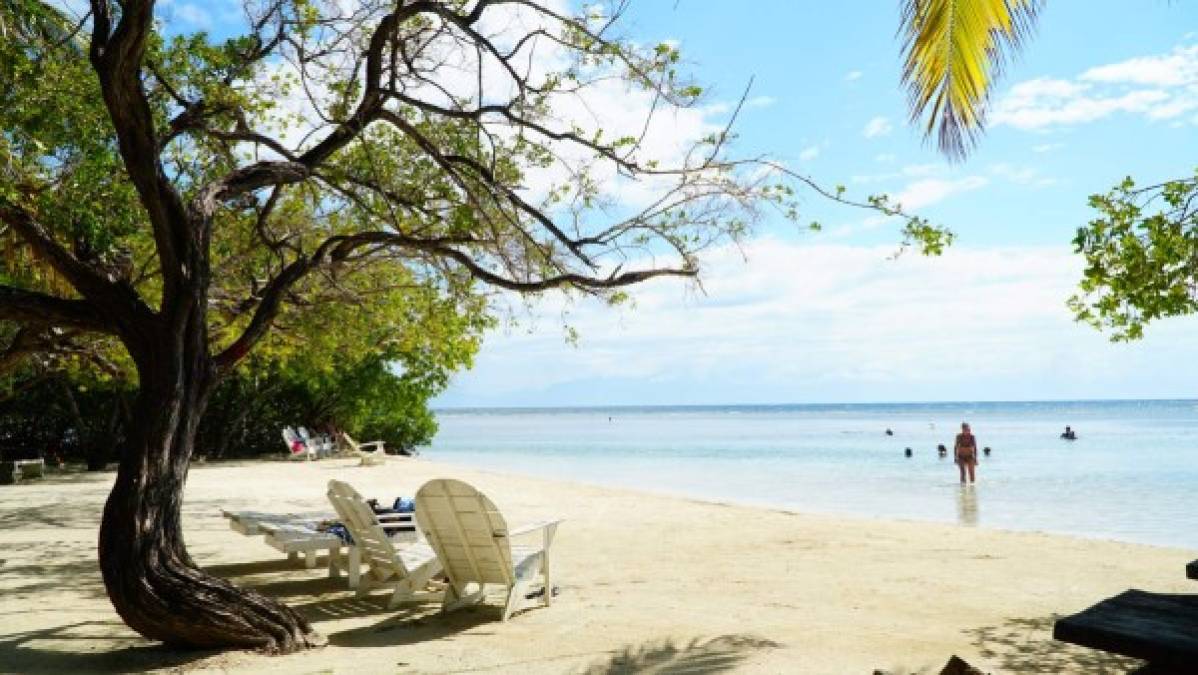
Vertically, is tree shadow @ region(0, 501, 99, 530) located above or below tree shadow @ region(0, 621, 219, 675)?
above

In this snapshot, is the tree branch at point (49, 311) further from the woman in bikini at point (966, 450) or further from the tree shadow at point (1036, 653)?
the woman in bikini at point (966, 450)

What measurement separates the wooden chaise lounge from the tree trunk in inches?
175

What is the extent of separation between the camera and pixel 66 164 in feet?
27.3

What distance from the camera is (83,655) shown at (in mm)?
5875

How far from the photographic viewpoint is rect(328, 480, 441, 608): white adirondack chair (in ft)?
23.5

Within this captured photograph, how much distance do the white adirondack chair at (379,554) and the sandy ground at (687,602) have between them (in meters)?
0.16

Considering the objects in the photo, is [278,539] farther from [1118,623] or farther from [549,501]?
[549,501]

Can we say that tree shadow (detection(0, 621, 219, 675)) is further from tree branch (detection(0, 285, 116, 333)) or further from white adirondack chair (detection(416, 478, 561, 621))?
tree branch (detection(0, 285, 116, 333))

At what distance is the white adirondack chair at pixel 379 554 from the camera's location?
23.5 feet

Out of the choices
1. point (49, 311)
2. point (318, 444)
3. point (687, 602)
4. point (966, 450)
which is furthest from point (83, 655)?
point (318, 444)

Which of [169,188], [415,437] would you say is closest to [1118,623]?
[169,188]

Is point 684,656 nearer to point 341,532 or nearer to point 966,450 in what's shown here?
point 341,532

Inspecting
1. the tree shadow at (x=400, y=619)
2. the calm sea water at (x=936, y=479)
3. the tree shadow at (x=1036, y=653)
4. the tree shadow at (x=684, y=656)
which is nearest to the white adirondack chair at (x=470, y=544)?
the tree shadow at (x=400, y=619)

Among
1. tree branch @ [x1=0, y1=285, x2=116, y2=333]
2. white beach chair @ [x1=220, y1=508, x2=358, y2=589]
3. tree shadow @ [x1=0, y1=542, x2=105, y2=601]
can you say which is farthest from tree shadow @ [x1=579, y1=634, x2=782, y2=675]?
tree shadow @ [x1=0, y1=542, x2=105, y2=601]
